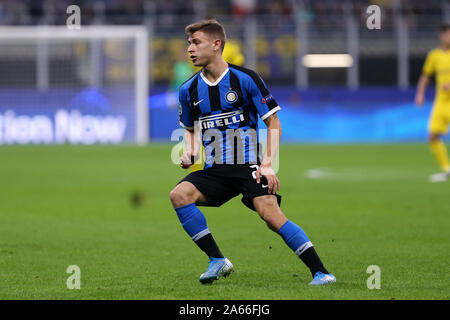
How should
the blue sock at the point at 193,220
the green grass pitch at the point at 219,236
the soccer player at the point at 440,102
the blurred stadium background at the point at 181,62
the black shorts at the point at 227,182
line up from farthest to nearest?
the blurred stadium background at the point at 181,62 < the soccer player at the point at 440,102 < the blue sock at the point at 193,220 < the black shorts at the point at 227,182 < the green grass pitch at the point at 219,236

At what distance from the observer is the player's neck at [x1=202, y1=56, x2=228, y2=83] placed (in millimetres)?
5832

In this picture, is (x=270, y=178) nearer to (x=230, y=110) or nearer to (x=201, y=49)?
(x=230, y=110)

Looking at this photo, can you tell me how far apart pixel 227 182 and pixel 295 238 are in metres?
0.62

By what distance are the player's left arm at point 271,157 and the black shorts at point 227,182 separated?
0.18 feet

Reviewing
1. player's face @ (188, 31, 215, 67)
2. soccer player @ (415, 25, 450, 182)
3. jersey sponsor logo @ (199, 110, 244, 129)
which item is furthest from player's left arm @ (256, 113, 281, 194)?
soccer player @ (415, 25, 450, 182)

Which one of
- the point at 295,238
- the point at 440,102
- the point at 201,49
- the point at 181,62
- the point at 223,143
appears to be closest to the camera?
the point at 295,238

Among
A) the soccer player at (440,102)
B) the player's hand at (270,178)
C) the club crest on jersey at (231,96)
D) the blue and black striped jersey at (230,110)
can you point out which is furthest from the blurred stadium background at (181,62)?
the player's hand at (270,178)

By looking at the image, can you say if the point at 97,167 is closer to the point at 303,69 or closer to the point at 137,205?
the point at 137,205

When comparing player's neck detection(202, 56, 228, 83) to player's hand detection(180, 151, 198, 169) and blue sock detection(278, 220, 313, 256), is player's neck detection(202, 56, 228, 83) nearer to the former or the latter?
player's hand detection(180, 151, 198, 169)

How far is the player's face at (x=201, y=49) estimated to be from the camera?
18.9 feet

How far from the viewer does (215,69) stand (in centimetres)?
585

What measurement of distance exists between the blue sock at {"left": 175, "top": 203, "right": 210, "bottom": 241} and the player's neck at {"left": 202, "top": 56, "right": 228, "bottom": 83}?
88cm

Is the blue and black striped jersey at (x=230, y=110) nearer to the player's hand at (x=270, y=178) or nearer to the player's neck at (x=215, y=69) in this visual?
the player's neck at (x=215, y=69)

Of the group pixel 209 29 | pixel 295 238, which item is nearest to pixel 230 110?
pixel 209 29
